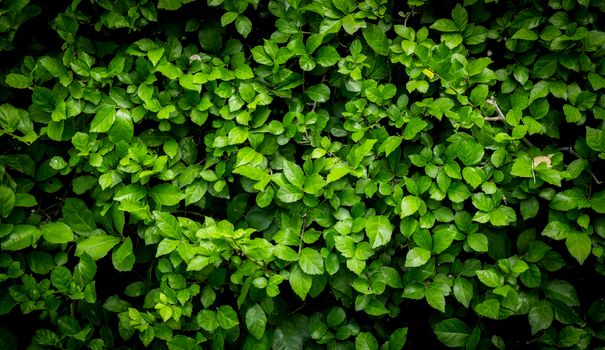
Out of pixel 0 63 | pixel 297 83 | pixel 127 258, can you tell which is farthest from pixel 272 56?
pixel 0 63

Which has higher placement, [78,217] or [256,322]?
[78,217]

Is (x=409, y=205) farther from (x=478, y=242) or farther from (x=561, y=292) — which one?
(x=561, y=292)

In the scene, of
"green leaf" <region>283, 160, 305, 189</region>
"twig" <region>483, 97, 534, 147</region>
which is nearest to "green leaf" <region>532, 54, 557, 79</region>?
"twig" <region>483, 97, 534, 147</region>

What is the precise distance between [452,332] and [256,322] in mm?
876

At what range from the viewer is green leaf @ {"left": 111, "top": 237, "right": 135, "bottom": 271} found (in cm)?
205

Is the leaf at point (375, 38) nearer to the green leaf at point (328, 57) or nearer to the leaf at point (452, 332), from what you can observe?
the green leaf at point (328, 57)

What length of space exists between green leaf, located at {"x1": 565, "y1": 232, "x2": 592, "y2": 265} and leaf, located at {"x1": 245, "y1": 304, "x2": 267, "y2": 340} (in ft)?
4.29

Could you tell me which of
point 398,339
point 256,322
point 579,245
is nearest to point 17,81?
point 256,322

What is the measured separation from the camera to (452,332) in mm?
2111

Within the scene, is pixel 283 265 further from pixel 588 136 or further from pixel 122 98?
pixel 588 136

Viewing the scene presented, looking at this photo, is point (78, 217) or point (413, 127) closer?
point (413, 127)

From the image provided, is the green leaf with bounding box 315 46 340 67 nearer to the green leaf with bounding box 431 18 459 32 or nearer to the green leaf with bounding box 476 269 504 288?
the green leaf with bounding box 431 18 459 32

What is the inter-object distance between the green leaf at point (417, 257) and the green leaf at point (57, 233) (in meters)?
1.45

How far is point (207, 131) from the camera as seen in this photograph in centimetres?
226
